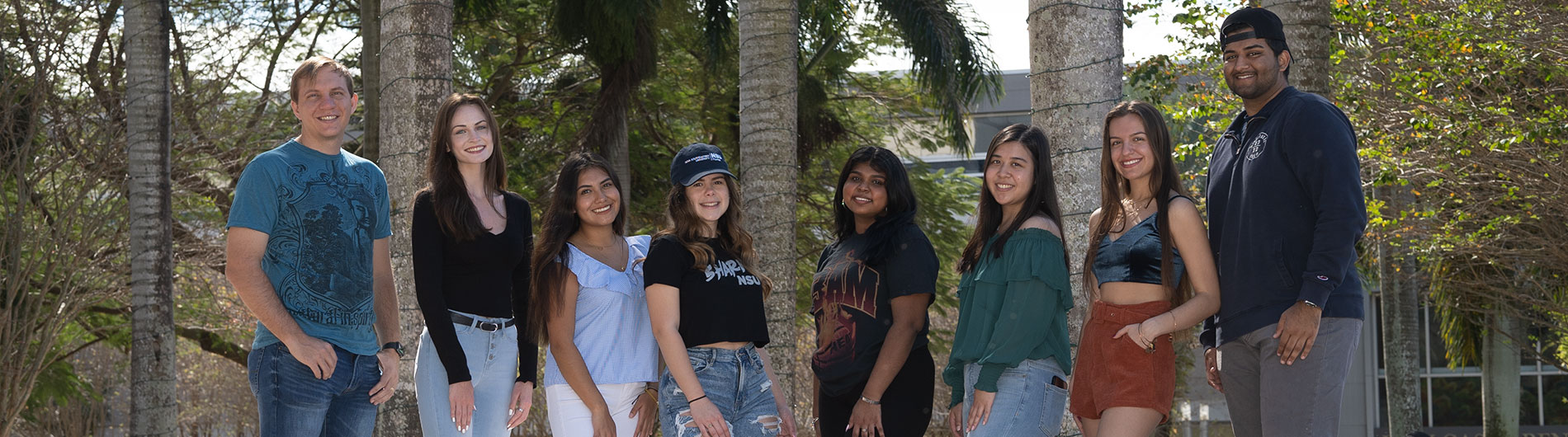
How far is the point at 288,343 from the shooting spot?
3598mm

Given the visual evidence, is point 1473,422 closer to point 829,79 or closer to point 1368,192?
point 1368,192

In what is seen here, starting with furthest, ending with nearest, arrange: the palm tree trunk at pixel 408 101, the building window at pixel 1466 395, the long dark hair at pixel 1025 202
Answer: the building window at pixel 1466 395
the palm tree trunk at pixel 408 101
the long dark hair at pixel 1025 202

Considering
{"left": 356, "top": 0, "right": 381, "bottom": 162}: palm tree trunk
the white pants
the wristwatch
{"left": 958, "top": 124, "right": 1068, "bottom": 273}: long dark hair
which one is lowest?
the white pants

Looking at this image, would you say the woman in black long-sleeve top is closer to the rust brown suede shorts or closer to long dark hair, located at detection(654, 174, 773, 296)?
long dark hair, located at detection(654, 174, 773, 296)

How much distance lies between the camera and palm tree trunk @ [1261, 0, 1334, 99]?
6.47 meters

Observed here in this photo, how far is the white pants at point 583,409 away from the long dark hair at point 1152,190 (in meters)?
1.73

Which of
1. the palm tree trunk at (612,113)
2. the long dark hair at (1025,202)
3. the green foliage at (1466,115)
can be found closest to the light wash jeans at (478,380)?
the long dark hair at (1025,202)

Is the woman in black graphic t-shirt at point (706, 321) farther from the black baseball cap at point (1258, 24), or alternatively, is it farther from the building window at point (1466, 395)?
the building window at point (1466, 395)

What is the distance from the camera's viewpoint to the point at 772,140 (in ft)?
26.1

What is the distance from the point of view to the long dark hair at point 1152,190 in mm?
3973

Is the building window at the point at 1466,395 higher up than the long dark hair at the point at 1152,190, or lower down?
lower down

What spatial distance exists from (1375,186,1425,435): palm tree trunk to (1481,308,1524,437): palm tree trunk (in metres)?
1.96

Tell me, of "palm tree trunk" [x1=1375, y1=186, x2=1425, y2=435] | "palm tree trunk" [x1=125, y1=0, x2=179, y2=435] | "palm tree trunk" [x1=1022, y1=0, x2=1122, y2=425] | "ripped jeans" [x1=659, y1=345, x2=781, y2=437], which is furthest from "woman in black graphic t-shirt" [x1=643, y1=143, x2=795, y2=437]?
"palm tree trunk" [x1=1375, y1=186, x2=1425, y2=435]

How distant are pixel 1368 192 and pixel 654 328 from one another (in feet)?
51.6
